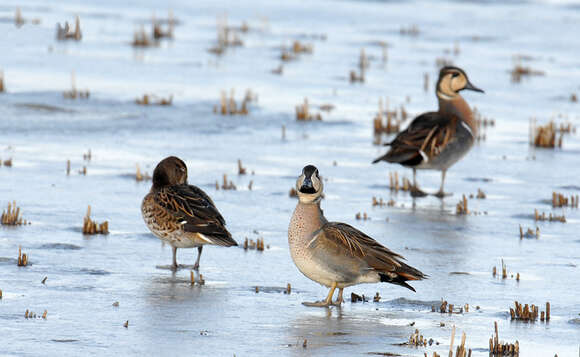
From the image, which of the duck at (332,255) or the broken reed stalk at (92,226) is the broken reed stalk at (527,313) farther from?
the broken reed stalk at (92,226)

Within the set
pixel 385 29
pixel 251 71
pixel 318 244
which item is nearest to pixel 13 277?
pixel 318 244

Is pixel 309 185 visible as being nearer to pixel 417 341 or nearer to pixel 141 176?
pixel 417 341

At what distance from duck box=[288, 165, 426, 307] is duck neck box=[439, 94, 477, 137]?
20.4 ft

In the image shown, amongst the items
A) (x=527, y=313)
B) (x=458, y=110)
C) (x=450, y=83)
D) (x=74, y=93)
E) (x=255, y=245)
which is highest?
(x=450, y=83)

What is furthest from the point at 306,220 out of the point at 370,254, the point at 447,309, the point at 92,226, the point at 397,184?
the point at 397,184

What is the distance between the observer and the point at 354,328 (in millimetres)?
7195

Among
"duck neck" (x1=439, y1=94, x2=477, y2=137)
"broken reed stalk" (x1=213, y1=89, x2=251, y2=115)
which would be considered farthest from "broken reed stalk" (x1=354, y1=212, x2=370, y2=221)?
"broken reed stalk" (x1=213, y1=89, x2=251, y2=115)

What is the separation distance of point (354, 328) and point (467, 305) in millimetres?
922

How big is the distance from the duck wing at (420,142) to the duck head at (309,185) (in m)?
5.12

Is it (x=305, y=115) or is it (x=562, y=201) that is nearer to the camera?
(x=562, y=201)

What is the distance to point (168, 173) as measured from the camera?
9562 mm

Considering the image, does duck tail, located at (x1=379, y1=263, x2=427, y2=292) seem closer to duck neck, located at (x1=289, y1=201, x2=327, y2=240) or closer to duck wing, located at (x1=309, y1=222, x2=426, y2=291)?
duck wing, located at (x1=309, y1=222, x2=426, y2=291)

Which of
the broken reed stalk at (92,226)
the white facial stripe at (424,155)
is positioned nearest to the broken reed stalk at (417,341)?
the broken reed stalk at (92,226)

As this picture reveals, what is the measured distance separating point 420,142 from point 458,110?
3.81 feet
